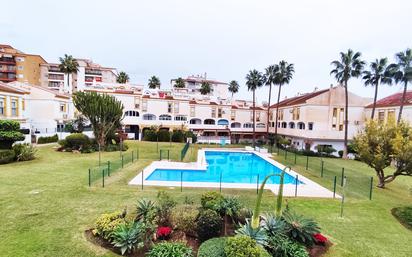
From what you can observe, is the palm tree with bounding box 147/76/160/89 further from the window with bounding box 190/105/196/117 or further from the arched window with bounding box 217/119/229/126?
the arched window with bounding box 217/119/229/126

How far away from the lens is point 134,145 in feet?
119

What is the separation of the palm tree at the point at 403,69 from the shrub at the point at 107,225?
3647 cm

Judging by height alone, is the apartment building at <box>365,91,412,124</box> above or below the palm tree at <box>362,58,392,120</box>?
below

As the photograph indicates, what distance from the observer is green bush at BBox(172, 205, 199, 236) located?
8.47 metres

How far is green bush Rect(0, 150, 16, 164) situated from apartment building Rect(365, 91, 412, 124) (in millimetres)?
41884

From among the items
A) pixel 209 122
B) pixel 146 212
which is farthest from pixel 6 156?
pixel 209 122

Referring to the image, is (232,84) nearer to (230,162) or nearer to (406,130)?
(230,162)

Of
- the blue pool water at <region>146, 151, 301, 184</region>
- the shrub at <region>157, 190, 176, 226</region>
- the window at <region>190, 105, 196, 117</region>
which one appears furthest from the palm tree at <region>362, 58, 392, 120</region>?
the shrub at <region>157, 190, 176, 226</region>

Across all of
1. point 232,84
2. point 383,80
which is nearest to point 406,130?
point 383,80

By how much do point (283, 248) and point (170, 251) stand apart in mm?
3326

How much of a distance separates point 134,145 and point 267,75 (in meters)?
27.1

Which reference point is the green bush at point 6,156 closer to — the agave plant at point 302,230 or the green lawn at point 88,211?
the green lawn at point 88,211

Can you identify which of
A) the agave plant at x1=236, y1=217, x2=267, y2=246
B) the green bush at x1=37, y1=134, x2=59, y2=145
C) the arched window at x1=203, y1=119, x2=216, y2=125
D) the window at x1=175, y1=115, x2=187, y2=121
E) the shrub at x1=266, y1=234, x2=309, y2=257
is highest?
the window at x1=175, y1=115, x2=187, y2=121

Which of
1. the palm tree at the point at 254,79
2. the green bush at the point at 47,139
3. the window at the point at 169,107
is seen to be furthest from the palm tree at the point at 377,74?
the green bush at the point at 47,139
